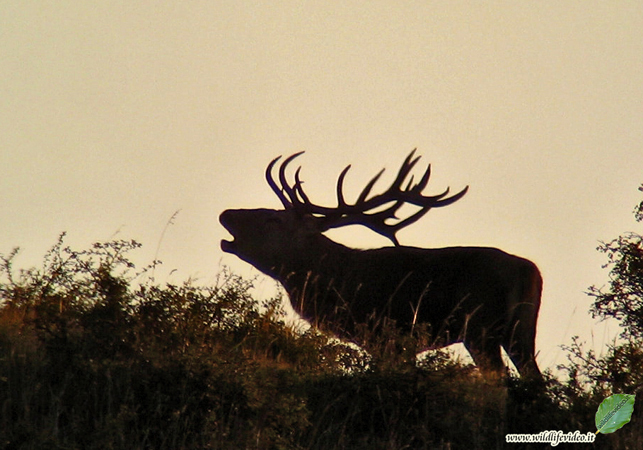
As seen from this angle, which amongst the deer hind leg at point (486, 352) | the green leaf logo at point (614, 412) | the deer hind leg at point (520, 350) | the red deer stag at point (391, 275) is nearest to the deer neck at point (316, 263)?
the red deer stag at point (391, 275)

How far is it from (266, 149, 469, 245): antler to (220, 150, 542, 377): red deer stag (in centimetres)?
Result: 1

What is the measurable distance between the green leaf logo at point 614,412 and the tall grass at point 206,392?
93 mm

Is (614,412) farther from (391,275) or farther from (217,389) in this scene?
(391,275)

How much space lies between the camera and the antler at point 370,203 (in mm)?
12578

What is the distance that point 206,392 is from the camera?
6.88m

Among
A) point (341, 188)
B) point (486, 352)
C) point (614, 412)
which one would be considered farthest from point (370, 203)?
point (614, 412)

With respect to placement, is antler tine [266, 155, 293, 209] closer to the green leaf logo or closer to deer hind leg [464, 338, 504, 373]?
deer hind leg [464, 338, 504, 373]

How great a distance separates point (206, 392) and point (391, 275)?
4.52 meters

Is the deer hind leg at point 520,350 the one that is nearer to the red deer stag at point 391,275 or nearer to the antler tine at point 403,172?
the red deer stag at point 391,275

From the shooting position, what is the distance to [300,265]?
12102 millimetres

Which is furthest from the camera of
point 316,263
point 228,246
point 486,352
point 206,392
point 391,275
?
point 228,246

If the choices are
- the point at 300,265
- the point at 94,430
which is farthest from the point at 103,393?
the point at 300,265

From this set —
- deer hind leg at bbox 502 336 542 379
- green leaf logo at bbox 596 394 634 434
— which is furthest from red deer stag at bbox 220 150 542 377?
green leaf logo at bbox 596 394 634 434

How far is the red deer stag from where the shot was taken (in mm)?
10148
